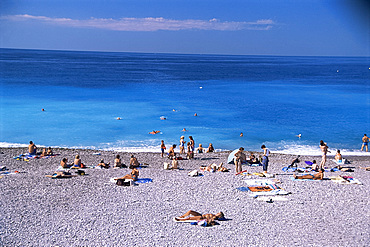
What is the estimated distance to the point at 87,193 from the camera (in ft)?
47.8

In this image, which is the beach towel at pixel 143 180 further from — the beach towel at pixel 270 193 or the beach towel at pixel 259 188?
the beach towel at pixel 270 193

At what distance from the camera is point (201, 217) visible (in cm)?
1202

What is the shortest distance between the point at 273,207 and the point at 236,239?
10.1ft

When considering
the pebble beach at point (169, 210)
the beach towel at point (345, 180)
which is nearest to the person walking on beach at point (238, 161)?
the pebble beach at point (169, 210)

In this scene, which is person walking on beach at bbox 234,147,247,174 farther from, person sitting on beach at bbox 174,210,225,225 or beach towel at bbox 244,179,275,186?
person sitting on beach at bbox 174,210,225,225

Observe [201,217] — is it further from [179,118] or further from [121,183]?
[179,118]

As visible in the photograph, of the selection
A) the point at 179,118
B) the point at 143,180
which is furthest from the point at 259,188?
the point at 179,118

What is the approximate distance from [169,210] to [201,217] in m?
1.56

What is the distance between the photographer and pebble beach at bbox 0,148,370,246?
11.0 metres

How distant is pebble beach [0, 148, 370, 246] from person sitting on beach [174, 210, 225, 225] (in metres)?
0.25

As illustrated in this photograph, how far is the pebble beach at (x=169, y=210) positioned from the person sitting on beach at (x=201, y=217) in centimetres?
25

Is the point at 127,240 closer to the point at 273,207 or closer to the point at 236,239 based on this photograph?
the point at 236,239

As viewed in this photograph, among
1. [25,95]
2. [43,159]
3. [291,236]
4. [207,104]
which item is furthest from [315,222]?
[25,95]

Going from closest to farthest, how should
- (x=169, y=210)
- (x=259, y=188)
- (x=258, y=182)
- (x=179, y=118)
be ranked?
(x=169, y=210) < (x=259, y=188) < (x=258, y=182) < (x=179, y=118)
